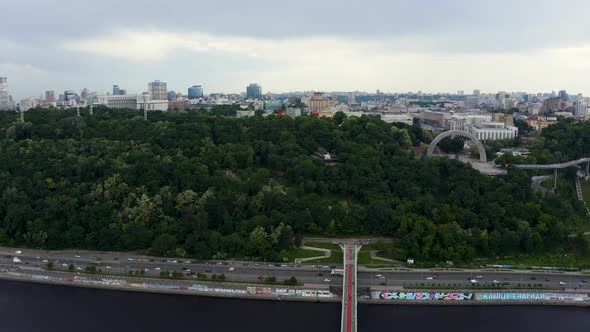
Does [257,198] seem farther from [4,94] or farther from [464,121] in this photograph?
[4,94]

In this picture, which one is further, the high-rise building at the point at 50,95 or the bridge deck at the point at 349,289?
the high-rise building at the point at 50,95

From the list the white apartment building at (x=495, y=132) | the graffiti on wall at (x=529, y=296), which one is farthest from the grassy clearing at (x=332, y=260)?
the white apartment building at (x=495, y=132)

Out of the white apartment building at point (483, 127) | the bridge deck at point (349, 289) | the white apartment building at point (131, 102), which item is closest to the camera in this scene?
the bridge deck at point (349, 289)

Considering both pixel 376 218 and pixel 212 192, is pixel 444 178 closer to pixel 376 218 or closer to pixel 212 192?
pixel 376 218

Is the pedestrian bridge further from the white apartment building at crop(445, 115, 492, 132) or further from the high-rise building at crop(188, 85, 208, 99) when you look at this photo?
the high-rise building at crop(188, 85, 208, 99)

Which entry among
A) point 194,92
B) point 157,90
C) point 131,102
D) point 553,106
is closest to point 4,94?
point 131,102

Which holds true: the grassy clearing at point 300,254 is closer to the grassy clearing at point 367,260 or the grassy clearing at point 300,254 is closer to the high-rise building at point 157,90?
the grassy clearing at point 367,260
